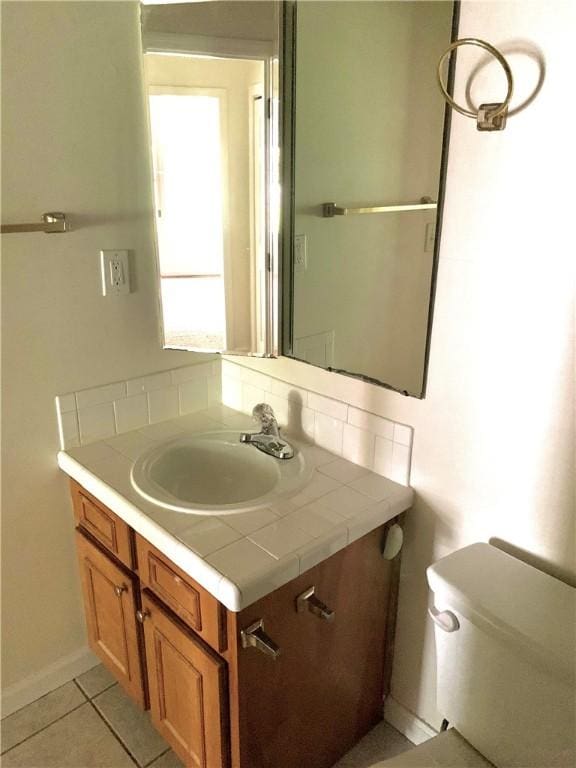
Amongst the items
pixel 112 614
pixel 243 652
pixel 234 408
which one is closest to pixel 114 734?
pixel 112 614

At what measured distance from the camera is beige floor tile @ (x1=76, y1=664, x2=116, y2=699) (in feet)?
5.72

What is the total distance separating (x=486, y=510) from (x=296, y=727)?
67 cm

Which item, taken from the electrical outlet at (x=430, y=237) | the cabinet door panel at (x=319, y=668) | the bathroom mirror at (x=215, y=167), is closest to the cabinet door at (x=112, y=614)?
the cabinet door panel at (x=319, y=668)

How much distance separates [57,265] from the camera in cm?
144

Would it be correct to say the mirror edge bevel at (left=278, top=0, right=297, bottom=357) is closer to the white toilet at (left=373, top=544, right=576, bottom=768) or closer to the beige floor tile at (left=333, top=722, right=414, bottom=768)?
the white toilet at (left=373, top=544, right=576, bottom=768)

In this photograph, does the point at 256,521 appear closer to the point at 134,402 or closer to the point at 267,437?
the point at 267,437

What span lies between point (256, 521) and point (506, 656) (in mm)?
549

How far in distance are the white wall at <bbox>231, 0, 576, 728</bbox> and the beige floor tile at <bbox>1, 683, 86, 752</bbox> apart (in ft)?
3.91

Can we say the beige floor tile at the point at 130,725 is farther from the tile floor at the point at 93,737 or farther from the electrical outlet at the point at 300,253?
the electrical outlet at the point at 300,253

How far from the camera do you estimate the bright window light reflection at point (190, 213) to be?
1.50 metres

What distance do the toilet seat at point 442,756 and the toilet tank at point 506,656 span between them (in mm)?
18

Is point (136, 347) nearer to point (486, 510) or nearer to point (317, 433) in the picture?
point (317, 433)

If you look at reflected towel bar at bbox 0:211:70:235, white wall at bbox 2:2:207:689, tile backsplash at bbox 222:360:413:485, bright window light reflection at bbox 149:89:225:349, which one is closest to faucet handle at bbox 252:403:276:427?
tile backsplash at bbox 222:360:413:485

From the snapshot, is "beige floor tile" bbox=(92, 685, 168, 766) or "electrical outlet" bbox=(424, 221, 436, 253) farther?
"beige floor tile" bbox=(92, 685, 168, 766)
